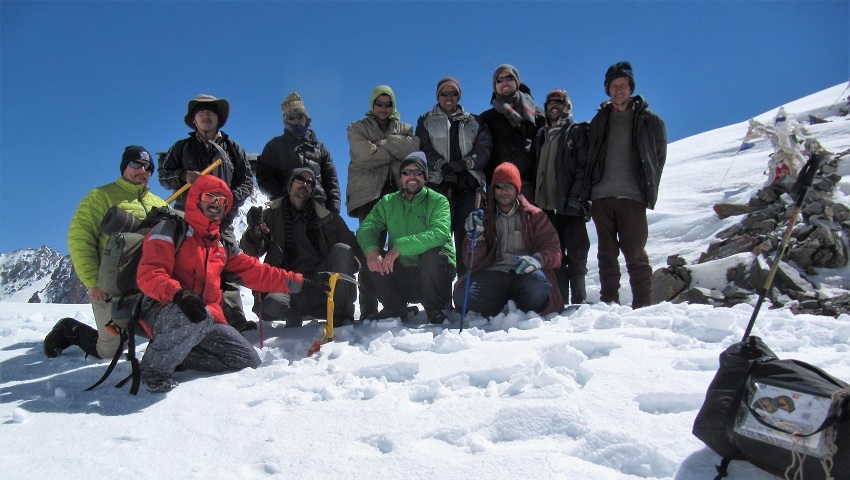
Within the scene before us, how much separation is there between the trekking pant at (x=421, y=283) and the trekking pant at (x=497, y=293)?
0.62ft

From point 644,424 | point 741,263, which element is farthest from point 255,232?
point 741,263

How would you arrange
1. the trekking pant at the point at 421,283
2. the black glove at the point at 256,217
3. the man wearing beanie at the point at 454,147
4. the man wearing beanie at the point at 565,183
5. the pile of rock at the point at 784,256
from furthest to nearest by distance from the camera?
the pile of rock at the point at 784,256, the man wearing beanie at the point at 454,147, the man wearing beanie at the point at 565,183, the black glove at the point at 256,217, the trekking pant at the point at 421,283

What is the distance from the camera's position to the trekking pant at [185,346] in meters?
3.63

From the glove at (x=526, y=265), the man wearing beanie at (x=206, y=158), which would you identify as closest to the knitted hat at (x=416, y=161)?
the glove at (x=526, y=265)

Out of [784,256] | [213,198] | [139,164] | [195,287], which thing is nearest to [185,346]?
[195,287]

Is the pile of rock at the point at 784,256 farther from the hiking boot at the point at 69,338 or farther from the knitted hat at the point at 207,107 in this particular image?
the hiking boot at the point at 69,338

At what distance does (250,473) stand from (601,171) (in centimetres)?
442

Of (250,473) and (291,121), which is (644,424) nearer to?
(250,473)

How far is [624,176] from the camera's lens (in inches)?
214

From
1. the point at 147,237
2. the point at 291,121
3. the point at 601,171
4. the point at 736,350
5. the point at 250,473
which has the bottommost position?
the point at 250,473

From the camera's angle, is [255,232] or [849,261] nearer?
[255,232]

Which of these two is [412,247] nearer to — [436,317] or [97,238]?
[436,317]

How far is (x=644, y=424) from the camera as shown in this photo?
2496 millimetres

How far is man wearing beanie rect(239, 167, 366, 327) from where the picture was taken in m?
5.52
